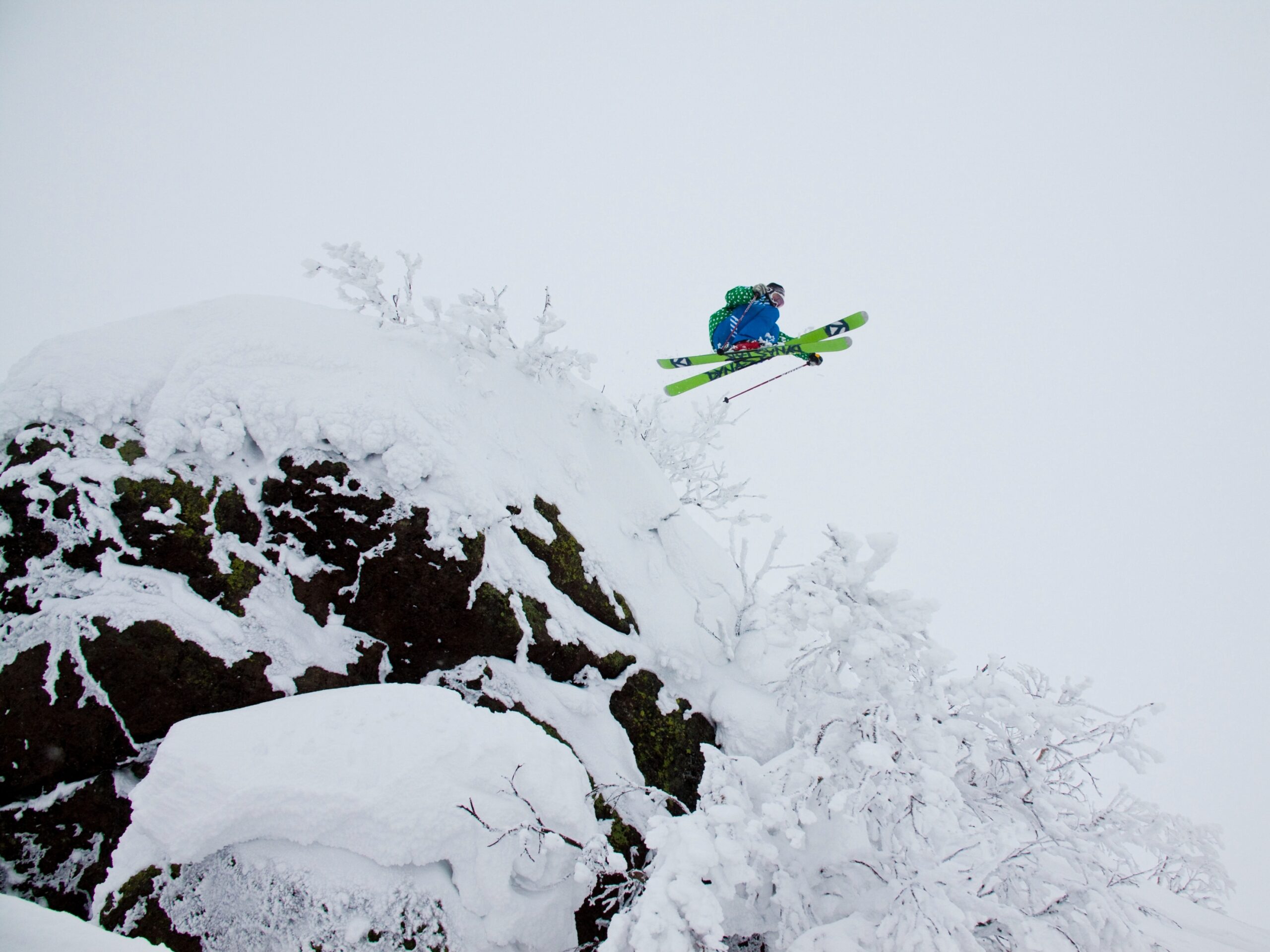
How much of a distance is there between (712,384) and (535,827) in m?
10.4

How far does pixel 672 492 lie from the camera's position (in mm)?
9523

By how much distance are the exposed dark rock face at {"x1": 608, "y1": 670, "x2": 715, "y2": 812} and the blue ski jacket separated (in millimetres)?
7359

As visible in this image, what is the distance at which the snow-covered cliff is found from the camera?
413 centimetres

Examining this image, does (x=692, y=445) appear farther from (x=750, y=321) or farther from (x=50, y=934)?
(x=50, y=934)

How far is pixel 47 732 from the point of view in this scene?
4691mm

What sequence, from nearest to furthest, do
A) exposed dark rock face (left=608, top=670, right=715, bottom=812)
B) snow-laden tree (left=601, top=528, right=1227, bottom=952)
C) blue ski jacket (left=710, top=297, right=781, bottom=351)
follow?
snow-laden tree (left=601, top=528, right=1227, bottom=952), exposed dark rock face (left=608, top=670, right=715, bottom=812), blue ski jacket (left=710, top=297, right=781, bottom=351)

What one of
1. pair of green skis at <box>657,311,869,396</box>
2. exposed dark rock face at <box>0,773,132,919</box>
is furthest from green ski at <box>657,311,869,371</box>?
exposed dark rock face at <box>0,773,132,919</box>

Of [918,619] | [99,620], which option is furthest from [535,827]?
[99,620]

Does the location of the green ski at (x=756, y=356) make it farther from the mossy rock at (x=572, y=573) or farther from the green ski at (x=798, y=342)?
the mossy rock at (x=572, y=573)

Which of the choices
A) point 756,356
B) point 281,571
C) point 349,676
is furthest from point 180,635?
point 756,356

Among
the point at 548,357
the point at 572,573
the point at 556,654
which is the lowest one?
the point at 556,654

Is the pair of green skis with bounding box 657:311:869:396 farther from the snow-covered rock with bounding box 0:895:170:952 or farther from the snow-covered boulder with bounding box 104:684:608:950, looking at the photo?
the snow-covered rock with bounding box 0:895:170:952

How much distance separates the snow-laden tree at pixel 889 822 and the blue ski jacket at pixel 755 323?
690 cm

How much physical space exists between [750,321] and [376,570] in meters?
8.66
